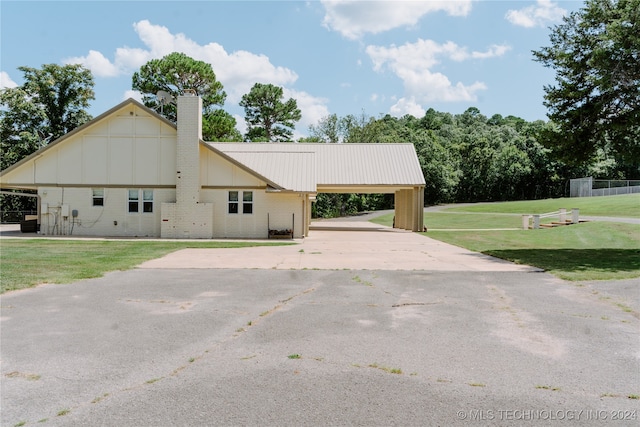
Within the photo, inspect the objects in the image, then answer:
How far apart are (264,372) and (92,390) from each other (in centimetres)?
156

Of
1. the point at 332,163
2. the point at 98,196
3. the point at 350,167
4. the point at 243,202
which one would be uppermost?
the point at 332,163

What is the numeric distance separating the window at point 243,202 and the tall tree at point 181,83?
83.8ft

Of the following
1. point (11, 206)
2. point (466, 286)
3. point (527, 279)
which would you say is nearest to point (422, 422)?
point (466, 286)

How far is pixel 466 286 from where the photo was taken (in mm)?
10125

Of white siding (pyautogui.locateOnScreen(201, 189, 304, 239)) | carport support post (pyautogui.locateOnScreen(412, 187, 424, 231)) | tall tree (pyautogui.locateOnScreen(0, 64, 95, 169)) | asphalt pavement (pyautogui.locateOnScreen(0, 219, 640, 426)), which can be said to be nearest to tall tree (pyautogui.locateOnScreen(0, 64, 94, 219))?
tall tree (pyautogui.locateOnScreen(0, 64, 95, 169))

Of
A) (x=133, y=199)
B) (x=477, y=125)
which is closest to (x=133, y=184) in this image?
(x=133, y=199)

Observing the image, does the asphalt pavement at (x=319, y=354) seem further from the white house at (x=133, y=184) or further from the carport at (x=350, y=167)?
the carport at (x=350, y=167)

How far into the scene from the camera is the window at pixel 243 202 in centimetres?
2483

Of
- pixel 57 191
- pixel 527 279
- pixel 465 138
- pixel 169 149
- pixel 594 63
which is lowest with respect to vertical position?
pixel 527 279

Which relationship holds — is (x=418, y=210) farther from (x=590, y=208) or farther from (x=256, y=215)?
(x=590, y=208)

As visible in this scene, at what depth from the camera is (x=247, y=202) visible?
24.9 m

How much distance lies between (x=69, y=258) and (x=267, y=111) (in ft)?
168

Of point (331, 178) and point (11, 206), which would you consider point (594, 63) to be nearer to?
point (331, 178)

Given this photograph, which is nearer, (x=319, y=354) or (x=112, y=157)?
(x=319, y=354)
